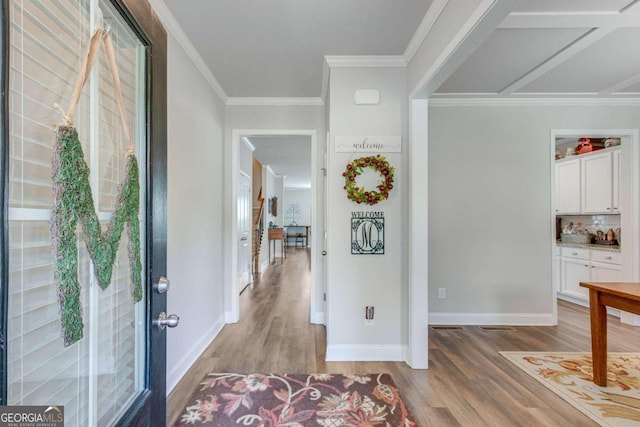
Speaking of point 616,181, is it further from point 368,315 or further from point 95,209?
point 95,209

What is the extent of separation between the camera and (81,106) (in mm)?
711

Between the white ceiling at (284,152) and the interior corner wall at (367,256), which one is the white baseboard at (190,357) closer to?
the interior corner wall at (367,256)

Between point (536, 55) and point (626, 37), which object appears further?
A: point (536, 55)

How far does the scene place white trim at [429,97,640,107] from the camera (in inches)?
133

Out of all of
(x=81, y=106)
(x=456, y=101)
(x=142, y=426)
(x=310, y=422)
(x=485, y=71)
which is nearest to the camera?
(x=81, y=106)

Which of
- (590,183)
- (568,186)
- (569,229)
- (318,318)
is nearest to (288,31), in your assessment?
(318,318)

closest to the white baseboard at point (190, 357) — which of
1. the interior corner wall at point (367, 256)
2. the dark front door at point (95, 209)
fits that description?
the interior corner wall at point (367, 256)

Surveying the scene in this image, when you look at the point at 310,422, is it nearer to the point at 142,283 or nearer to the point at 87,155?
the point at 142,283

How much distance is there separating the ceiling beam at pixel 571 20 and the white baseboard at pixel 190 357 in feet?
11.3

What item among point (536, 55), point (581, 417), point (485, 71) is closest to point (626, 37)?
point (536, 55)

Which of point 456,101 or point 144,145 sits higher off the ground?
point 456,101

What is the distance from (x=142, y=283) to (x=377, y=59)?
8.26 ft

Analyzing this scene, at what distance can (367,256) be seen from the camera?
8.41 ft

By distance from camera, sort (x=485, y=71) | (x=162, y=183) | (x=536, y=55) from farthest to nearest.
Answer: (x=485, y=71) → (x=536, y=55) → (x=162, y=183)
